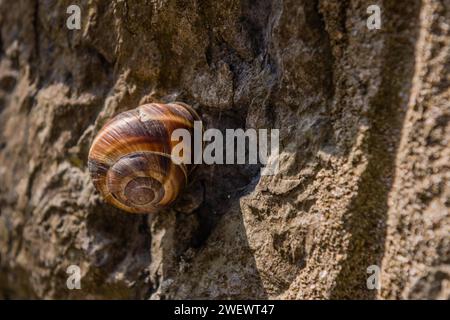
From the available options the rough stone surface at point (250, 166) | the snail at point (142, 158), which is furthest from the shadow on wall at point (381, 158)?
the snail at point (142, 158)

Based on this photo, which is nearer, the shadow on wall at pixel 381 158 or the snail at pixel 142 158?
the shadow on wall at pixel 381 158

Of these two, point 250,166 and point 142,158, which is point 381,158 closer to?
point 250,166

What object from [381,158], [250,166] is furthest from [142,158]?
[381,158]

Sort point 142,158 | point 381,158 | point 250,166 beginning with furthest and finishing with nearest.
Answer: point 250,166
point 142,158
point 381,158

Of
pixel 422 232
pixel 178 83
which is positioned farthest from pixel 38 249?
pixel 422 232

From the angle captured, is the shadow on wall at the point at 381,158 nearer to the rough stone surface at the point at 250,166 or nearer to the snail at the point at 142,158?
the rough stone surface at the point at 250,166

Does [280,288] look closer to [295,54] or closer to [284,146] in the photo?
[284,146]

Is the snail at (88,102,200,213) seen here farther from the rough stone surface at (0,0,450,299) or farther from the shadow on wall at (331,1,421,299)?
the shadow on wall at (331,1,421,299)
